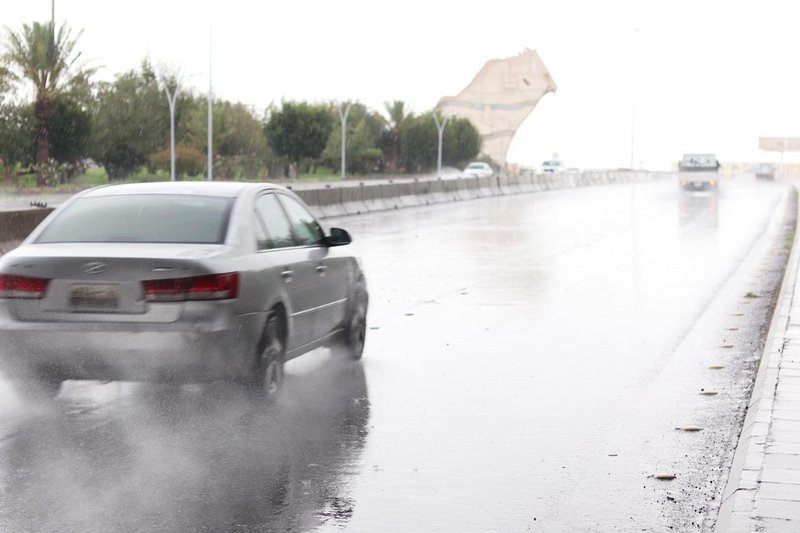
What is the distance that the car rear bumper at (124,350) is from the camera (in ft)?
24.7

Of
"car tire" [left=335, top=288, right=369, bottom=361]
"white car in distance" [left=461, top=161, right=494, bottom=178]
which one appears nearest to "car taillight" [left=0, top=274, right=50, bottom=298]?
"car tire" [left=335, top=288, right=369, bottom=361]

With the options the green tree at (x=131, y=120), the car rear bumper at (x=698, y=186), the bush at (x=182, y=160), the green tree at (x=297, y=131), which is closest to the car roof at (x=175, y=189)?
the car rear bumper at (x=698, y=186)

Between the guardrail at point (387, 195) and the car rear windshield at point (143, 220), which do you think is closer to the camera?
the car rear windshield at point (143, 220)

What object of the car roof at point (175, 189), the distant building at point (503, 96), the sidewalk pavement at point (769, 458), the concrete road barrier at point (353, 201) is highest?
the distant building at point (503, 96)

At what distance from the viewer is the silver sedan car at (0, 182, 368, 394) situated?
757 centimetres

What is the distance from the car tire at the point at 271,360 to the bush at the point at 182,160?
72.8 metres

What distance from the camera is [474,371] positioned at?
10094 mm

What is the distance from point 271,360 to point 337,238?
5.79 feet

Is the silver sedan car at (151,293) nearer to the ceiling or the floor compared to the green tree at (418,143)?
nearer to the floor

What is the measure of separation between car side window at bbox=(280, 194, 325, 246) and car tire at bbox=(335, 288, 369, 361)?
33.0 inches

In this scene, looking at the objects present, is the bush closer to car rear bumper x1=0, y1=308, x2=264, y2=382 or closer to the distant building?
car rear bumper x1=0, y1=308, x2=264, y2=382

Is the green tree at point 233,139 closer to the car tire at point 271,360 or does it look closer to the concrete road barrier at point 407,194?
the concrete road barrier at point 407,194

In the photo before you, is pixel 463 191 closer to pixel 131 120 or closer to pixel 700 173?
pixel 700 173

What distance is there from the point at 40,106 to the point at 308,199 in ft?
121
